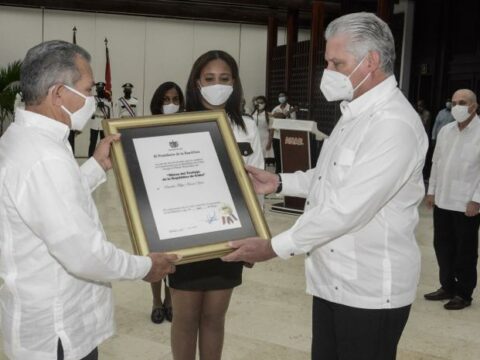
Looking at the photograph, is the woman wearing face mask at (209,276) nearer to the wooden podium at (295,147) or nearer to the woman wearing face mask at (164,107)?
the woman wearing face mask at (164,107)

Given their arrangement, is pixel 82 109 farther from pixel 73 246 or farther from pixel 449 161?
pixel 449 161

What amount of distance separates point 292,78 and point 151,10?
3.52 metres

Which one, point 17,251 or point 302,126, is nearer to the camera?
point 17,251

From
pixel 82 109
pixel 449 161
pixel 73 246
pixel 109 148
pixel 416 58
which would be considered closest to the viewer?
pixel 73 246

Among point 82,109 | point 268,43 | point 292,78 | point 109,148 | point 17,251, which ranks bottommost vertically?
point 17,251

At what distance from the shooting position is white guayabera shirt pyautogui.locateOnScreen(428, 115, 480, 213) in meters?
3.97

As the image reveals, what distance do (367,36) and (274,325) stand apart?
2.16 metres

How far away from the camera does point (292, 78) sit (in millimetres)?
13094

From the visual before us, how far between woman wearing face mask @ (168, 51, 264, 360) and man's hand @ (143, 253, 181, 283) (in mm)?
435

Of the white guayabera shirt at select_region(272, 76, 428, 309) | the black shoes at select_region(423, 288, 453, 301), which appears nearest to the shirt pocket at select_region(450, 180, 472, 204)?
the black shoes at select_region(423, 288, 453, 301)

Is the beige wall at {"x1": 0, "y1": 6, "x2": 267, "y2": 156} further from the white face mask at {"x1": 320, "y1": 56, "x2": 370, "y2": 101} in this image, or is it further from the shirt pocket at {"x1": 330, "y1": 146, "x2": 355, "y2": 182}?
the shirt pocket at {"x1": 330, "y1": 146, "x2": 355, "y2": 182}

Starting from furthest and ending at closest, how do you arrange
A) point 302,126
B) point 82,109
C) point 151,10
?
point 151,10 < point 302,126 < point 82,109

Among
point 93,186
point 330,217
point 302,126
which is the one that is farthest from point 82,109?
point 302,126

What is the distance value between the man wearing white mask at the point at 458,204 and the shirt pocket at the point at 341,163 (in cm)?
248
